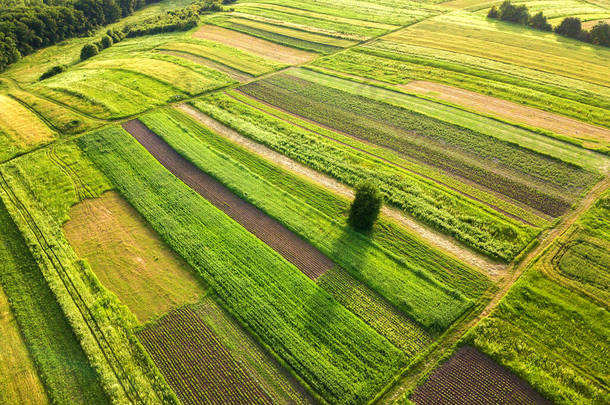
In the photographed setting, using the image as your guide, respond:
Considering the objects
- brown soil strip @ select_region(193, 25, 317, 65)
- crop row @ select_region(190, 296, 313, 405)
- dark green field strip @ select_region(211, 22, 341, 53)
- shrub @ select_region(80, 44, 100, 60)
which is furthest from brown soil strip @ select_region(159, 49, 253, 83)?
crop row @ select_region(190, 296, 313, 405)

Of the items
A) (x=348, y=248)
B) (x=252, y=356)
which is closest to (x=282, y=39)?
(x=348, y=248)

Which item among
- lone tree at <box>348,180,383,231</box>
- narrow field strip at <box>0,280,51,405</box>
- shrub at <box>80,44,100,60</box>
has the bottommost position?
narrow field strip at <box>0,280,51,405</box>

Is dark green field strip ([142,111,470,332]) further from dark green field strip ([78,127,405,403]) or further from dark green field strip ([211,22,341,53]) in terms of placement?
dark green field strip ([211,22,341,53])

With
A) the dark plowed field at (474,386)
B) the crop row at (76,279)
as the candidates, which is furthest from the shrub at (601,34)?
the crop row at (76,279)

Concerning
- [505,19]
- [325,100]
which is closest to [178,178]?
[325,100]

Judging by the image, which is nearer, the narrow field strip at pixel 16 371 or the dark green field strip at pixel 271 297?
the narrow field strip at pixel 16 371

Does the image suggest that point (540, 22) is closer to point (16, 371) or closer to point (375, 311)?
point (375, 311)

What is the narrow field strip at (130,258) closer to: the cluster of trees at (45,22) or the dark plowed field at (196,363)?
the dark plowed field at (196,363)
